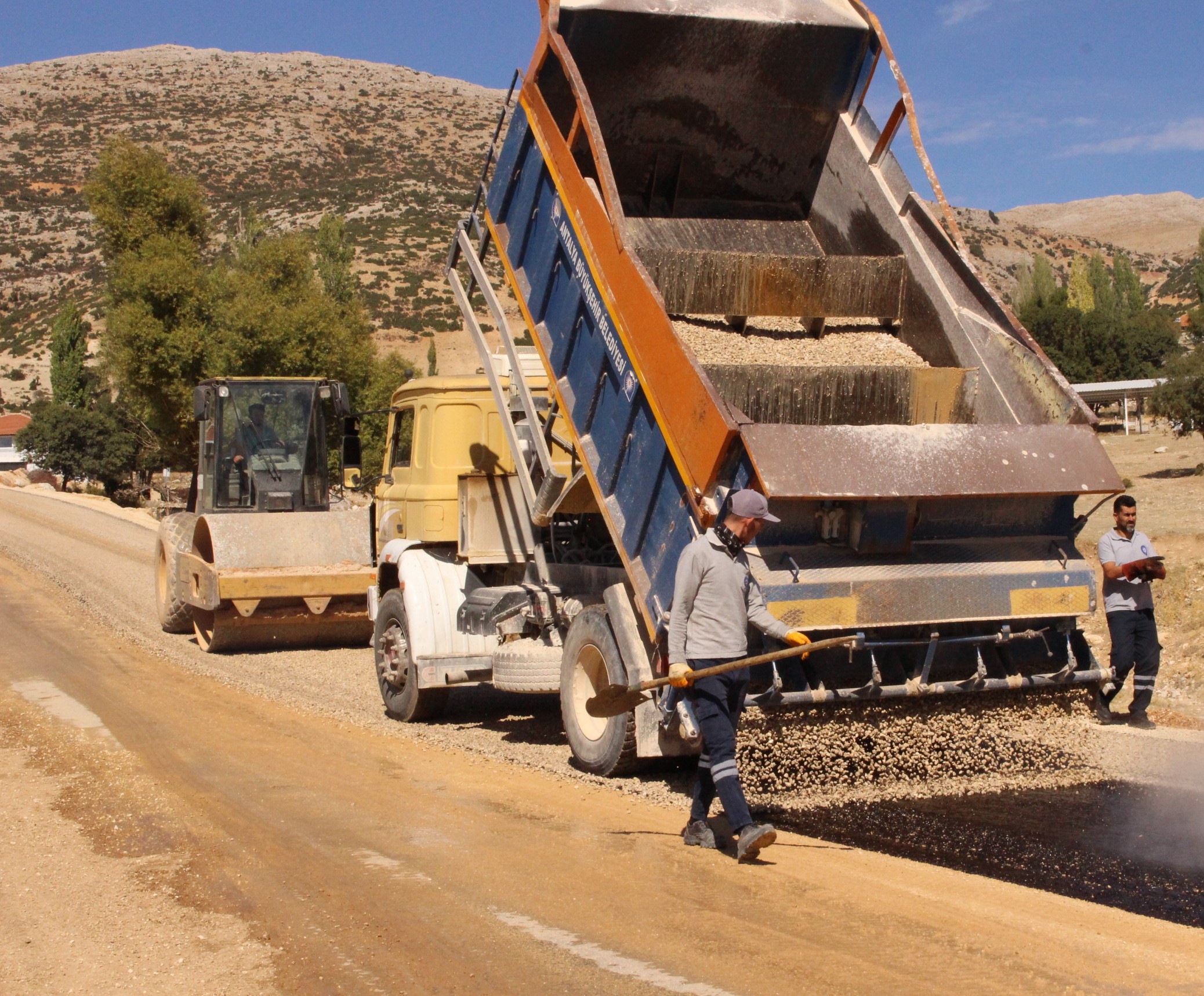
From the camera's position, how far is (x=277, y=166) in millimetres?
78188

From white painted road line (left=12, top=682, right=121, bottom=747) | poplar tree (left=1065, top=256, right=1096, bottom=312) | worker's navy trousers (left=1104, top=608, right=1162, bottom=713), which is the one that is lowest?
white painted road line (left=12, top=682, right=121, bottom=747)

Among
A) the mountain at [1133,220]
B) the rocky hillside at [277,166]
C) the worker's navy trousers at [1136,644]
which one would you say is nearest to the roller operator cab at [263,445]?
the worker's navy trousers at [1136,644]

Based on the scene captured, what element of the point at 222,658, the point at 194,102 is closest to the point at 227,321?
the point at 222,658

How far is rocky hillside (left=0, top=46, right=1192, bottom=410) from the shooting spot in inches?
2498

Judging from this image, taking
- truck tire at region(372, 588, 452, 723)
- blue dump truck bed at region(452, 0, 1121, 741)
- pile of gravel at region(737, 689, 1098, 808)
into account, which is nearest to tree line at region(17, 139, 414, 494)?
truck tire at region(372, 588, 452, 723)

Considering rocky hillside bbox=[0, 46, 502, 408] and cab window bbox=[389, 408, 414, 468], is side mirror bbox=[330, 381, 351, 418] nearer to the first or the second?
cab window bbox=[389, 408, 414, 468]

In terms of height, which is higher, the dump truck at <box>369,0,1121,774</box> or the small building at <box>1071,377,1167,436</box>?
the small building at <box>1071,377,1167,436</box>

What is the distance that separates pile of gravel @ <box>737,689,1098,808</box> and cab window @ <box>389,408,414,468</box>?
4.33 meters

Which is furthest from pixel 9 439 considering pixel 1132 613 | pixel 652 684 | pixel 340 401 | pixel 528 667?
pixel 652 684

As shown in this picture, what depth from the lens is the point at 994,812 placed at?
6.07 meters

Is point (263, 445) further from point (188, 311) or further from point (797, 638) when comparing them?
point (188, 311)

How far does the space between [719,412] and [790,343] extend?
5.93 ft

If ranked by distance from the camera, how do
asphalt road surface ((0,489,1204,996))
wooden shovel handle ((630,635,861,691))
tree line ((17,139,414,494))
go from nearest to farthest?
asphalt road surface ((0,489,1204,996)) → wooden shovel handle ((630,635,861,691)) → tree line ((17,139,414,494))

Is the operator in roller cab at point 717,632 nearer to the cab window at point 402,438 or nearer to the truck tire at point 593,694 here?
the truck tire at point 593,694
